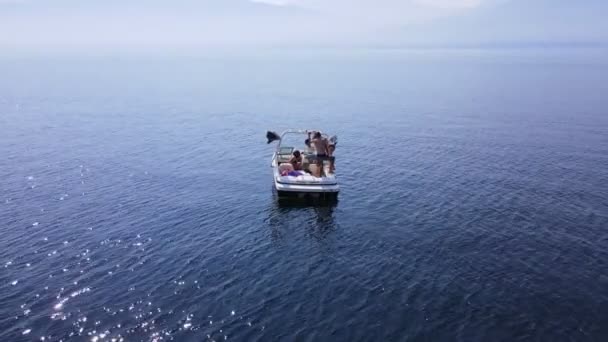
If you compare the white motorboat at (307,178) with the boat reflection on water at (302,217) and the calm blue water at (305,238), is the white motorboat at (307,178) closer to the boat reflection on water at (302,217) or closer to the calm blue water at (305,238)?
the boat reflection on water at (302,217)

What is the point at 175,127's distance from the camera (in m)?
73.4

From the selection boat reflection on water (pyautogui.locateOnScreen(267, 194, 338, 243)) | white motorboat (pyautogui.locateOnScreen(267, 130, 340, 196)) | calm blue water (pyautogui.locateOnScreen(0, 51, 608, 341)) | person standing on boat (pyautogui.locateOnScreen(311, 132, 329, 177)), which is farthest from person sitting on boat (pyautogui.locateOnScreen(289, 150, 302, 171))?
calm blue water (pyautogui.locateOnScreen(0, 51, 608, 341))

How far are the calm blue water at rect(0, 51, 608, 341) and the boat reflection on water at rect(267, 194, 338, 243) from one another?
0.65 feet

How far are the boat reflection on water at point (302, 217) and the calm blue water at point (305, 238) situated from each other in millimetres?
199

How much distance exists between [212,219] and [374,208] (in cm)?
1243

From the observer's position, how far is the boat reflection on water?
3442 centimetres

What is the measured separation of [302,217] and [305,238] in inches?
161

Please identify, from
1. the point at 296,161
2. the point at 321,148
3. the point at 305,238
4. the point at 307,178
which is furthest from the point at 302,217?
the point at 321,148

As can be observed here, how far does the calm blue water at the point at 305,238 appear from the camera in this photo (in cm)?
2367

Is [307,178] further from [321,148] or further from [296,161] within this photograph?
[321,148]

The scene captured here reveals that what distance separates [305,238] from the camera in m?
33.3

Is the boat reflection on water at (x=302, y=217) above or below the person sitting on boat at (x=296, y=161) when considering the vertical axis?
below

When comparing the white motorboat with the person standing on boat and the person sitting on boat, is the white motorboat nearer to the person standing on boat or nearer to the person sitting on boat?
the person standing on boat

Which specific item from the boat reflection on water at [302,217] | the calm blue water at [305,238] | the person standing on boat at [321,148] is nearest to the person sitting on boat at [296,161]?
the person standing on boat at [321,148]
